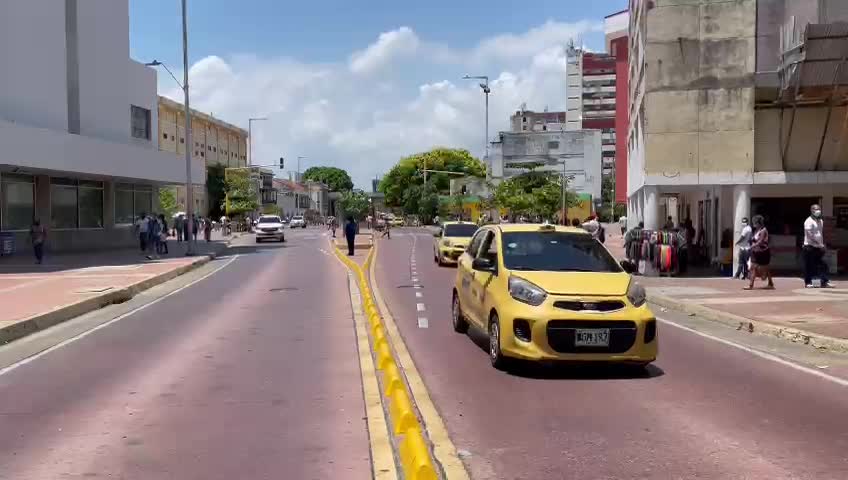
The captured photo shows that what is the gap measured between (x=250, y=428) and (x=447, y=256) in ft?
66.3

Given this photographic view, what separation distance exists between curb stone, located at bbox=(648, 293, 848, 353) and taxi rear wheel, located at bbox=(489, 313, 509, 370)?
4.79 metres

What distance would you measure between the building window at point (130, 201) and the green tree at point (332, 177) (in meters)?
109

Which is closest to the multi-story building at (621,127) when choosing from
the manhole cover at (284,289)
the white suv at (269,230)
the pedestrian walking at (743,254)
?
the white suv at (269,230)

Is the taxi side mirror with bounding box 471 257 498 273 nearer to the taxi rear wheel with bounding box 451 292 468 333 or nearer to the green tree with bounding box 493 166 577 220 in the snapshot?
the taxi rear wheel with bounding box 451 292 468 333

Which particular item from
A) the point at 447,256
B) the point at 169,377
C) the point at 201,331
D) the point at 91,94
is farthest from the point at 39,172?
the point at 169,377

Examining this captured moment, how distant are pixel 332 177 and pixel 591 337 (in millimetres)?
150423

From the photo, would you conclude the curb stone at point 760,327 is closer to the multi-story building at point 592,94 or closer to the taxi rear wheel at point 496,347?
the taxi rear wheel at point 496,347

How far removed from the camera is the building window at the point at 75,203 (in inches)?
1399

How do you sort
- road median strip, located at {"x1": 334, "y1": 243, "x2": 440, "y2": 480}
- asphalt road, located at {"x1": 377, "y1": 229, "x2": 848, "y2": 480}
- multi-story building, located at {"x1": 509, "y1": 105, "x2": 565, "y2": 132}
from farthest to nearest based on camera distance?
multi-story building, located at {"x1": 509, "y1": 105, "x2": 565, "y2": 132} < asphalt road, located at {"x1": 377, "y1": 229, "x2": 848, "y2": 480} < road median strip, located at {"x1": 334, "y1": 243, "x2": 440, "y2": 480}

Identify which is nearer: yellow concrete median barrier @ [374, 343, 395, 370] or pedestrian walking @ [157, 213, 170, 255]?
yellow concrete median barrier @ [374, 343, 395, 370]

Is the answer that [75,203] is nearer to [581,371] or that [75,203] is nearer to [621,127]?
[621,127]

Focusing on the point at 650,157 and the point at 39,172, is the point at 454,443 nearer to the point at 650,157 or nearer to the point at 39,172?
the point at 650,157

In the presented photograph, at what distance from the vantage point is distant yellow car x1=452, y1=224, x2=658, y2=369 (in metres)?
8.11

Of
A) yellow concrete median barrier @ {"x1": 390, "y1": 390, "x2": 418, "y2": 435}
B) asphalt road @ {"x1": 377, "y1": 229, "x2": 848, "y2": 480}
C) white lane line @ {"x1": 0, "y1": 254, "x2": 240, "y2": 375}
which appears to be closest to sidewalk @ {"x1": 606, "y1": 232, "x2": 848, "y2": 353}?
asphalt road @ {"x1": 377, "y1": 229, "x2": 848, "y2": 480}
